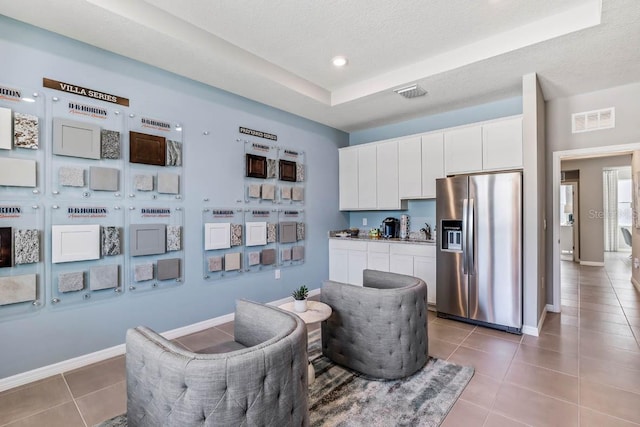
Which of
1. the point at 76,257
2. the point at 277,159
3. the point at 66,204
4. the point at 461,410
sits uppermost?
the point at 277,159

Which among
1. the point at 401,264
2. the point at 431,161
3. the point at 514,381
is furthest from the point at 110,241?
the point at 431,161

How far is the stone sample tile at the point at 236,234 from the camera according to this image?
392 cm

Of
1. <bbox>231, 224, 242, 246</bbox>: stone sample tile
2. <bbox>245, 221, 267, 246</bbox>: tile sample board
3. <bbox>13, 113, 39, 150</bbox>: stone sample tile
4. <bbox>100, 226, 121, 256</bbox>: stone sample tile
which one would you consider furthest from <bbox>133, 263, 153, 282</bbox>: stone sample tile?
<bbox>13, 113, 39, 150</bbox>: stone sample tile

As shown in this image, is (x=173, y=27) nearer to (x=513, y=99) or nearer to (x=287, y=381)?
(x=287, y=381)

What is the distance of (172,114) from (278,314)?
2.62 metres

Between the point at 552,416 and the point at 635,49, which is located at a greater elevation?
the point at 635,49

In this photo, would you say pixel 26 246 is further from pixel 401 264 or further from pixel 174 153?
pixel 401 264

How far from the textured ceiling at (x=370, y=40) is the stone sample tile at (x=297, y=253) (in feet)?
7.01

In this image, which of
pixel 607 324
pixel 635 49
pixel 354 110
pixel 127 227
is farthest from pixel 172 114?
pixel 607 324

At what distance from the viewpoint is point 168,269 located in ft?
11.0

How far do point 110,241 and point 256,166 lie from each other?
188cm

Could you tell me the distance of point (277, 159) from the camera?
4504 millimetres

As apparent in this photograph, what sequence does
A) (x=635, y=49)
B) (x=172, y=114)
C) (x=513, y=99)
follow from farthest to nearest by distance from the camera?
(x=513, y=99), (x=172, y=114), (x=635, y=49)

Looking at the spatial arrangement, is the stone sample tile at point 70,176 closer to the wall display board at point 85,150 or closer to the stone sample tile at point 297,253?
the wall display board at point 85,150
